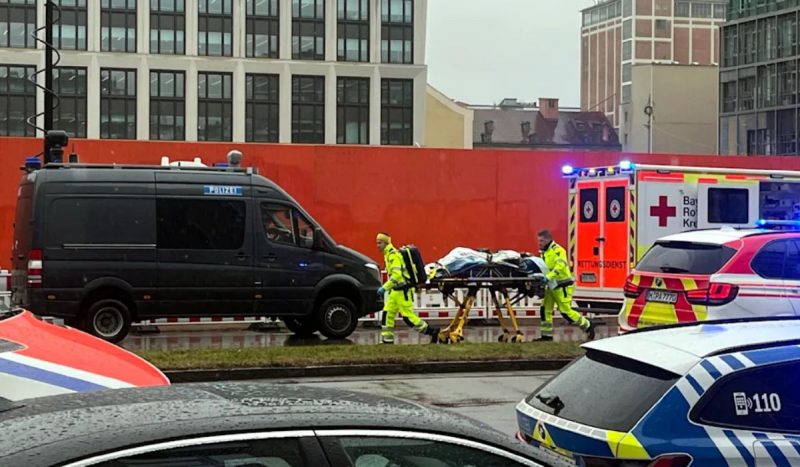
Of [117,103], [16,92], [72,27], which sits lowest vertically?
[117,103]

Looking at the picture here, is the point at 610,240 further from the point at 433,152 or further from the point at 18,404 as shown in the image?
the point at 18,404

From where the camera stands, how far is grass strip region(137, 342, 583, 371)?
12.5 m

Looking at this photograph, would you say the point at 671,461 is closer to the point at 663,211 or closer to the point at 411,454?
the point at 411,454

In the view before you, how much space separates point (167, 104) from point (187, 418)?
262 feet

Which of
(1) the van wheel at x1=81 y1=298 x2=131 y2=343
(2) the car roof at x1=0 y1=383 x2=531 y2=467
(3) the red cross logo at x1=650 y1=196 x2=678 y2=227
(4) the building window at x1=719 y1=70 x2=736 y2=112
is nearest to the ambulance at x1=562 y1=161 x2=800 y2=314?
(3) the red cross logo at x1=650 y1=196 x2=678 y2=227

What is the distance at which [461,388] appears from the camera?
11.9m

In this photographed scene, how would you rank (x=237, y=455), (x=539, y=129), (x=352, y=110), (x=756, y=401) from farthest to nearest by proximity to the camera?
(x=539, y=129) < (x=352, y=110) < (x=756, y=401) < (x=237, y=455)

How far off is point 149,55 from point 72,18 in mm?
6118

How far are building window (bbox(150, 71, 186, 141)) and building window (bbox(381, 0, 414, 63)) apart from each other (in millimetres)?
16268

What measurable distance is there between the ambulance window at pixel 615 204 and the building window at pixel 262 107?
65.4 m

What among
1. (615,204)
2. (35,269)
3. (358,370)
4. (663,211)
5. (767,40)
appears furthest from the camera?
(767,40)

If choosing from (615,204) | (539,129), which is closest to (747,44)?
(539,129)

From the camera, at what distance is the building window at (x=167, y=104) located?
3130 inches

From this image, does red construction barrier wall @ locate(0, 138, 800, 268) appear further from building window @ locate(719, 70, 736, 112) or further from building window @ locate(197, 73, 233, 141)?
building window @ locate(719, 70, 736, 112)
